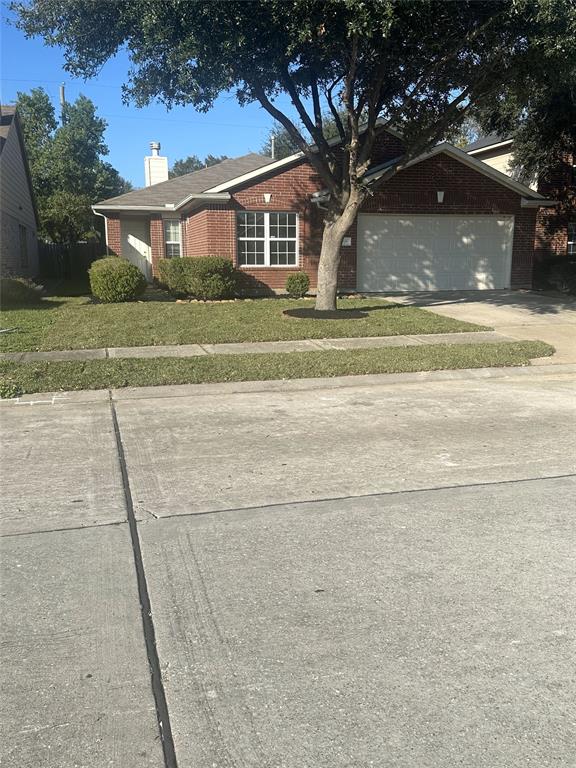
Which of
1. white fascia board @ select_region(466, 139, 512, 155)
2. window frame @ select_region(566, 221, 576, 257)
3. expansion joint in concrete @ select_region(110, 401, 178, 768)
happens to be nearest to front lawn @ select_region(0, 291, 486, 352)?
expansion joint in concrete @ select_region(110, 401, 178, 768)

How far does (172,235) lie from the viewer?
24.4 metres

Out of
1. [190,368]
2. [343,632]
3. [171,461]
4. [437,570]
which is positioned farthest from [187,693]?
[190,368]

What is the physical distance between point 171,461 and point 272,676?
322cm

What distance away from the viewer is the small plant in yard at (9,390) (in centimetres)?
818

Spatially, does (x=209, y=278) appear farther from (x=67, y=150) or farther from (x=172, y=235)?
(x=67, y=150)

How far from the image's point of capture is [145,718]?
104 inches

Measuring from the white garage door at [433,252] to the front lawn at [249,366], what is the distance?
953 centimetres

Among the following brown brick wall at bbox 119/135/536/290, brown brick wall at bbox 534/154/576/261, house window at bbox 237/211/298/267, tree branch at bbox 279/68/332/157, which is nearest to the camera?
tree branch at bbox 279/68/332/157

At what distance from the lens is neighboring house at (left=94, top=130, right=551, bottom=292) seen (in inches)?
772

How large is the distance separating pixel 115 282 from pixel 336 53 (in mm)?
7688

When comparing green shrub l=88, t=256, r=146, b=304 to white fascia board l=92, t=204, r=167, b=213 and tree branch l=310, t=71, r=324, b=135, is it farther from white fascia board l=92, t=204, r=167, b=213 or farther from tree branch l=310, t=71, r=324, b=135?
white fascia board l=92, t=204, r=167, b=213

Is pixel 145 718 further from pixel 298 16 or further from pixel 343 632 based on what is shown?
pixel 298 16

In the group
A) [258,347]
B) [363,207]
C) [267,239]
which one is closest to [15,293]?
[267,239]

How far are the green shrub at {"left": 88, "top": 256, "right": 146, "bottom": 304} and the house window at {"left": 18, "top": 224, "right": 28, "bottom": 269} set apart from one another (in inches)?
307
